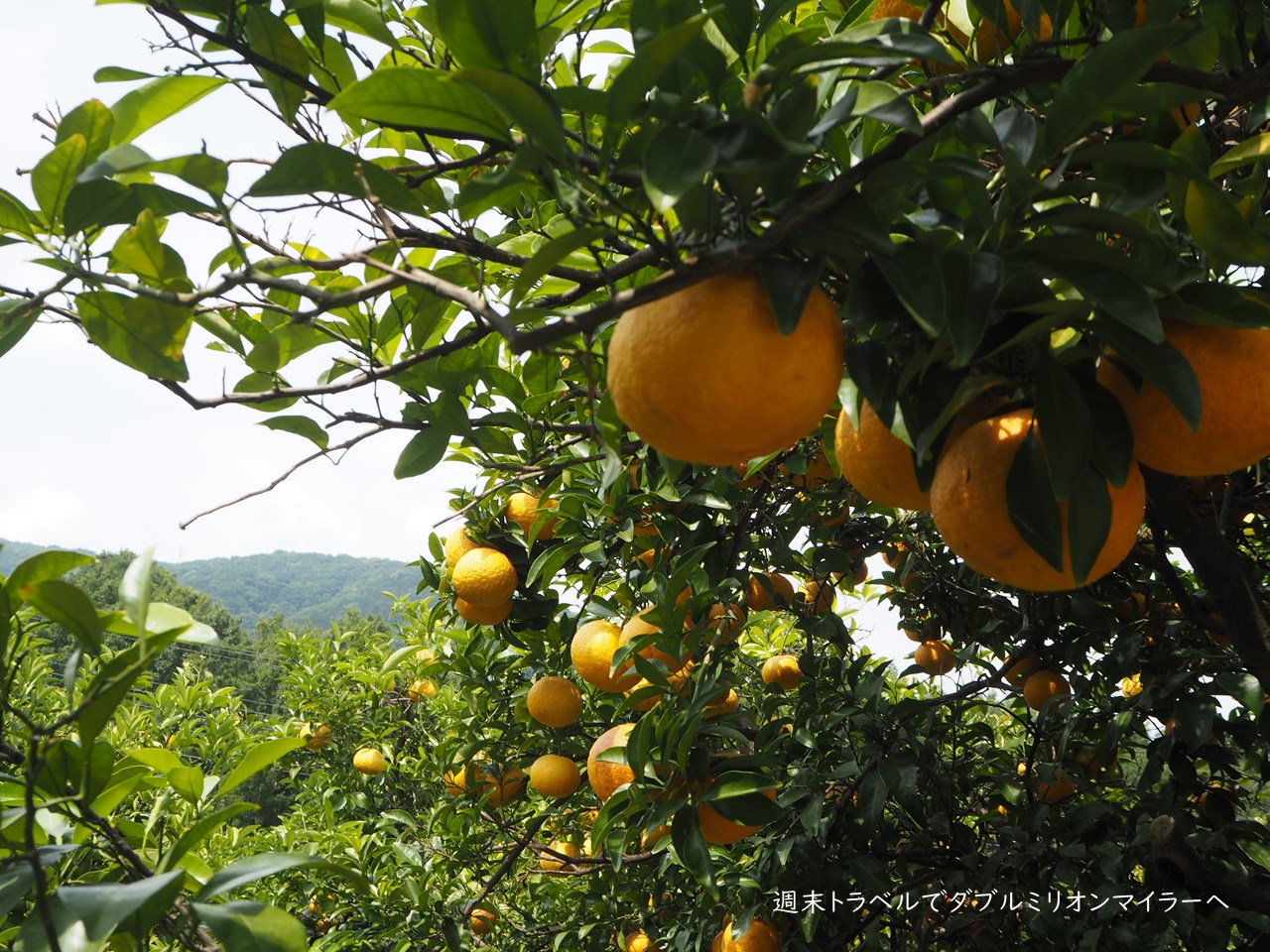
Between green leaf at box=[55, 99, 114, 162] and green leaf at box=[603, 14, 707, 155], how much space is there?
1.73ft

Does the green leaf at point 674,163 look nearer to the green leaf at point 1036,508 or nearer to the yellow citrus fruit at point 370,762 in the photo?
the green leaf at point 1036,508

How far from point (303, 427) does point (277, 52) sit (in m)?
0.43

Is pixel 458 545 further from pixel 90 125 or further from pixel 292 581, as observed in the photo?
pixel 292 581

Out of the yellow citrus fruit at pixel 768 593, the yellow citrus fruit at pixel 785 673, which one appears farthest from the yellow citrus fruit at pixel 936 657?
the yellow citrus fruit at pixel 768 593

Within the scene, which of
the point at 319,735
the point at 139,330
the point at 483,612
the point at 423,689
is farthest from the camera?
the point at 319,735

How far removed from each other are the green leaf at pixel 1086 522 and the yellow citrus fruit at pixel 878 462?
0.46ft

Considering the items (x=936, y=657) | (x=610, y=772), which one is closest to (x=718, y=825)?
(x=610, y=772)

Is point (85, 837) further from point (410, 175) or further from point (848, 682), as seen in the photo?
point (848, 682)

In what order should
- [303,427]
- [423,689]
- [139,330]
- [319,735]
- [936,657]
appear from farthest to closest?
[319,735] → [423,689] → [936,657] → [303,427] → [139,330]

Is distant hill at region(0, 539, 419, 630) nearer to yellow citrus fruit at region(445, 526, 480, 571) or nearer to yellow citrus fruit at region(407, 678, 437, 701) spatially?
yellow citrus fruit at region(407, 678, 437, 701)

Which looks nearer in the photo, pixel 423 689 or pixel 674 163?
pixel 674 163

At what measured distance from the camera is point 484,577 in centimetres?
221

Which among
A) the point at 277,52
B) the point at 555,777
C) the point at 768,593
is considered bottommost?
the point at 555,777

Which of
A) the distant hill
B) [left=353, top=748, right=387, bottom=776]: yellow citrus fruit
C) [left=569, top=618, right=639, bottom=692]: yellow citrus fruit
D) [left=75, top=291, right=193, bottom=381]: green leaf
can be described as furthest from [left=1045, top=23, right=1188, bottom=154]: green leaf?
the distant hill
